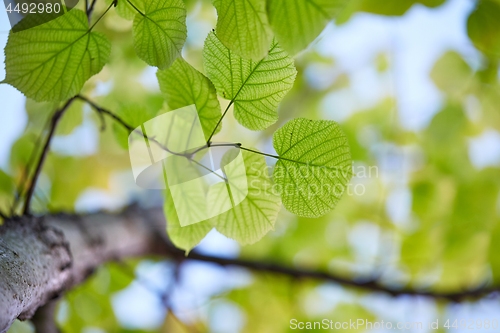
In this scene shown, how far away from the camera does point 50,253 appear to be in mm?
462

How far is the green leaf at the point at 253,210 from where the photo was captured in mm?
365

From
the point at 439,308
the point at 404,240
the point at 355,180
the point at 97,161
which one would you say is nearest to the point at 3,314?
the point at 97,161

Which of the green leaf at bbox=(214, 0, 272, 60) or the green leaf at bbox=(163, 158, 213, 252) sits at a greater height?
the green leaf at bbox=(214, 0, 272, 60)

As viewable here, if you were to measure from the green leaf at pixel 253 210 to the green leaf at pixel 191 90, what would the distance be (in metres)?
0.04

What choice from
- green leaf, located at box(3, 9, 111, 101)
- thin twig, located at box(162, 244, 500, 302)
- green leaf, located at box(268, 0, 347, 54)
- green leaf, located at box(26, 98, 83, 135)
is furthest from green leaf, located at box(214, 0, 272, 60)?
thin twig, located at box(162, 244, 500, 302)

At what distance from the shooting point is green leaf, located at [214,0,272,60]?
0.29m

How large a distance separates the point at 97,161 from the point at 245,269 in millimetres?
585

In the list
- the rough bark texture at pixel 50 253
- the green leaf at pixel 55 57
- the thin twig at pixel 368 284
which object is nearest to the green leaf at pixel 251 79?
the green leaf at pixel 55 57

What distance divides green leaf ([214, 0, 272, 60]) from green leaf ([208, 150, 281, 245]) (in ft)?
0.35

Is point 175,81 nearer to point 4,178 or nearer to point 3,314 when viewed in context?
point 3,314

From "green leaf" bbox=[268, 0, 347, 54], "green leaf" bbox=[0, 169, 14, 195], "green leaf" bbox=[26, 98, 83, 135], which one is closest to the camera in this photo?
"green leaf" bbox=[268, 0, 347, 54]

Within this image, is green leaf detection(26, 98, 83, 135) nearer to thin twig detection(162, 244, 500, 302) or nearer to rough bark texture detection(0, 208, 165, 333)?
rough bark texture detection(0, 208, 165, 333)

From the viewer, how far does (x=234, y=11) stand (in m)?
0.29

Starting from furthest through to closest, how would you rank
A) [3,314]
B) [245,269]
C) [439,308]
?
1. [439,308]
2. [245,269]
3. [3,314]
